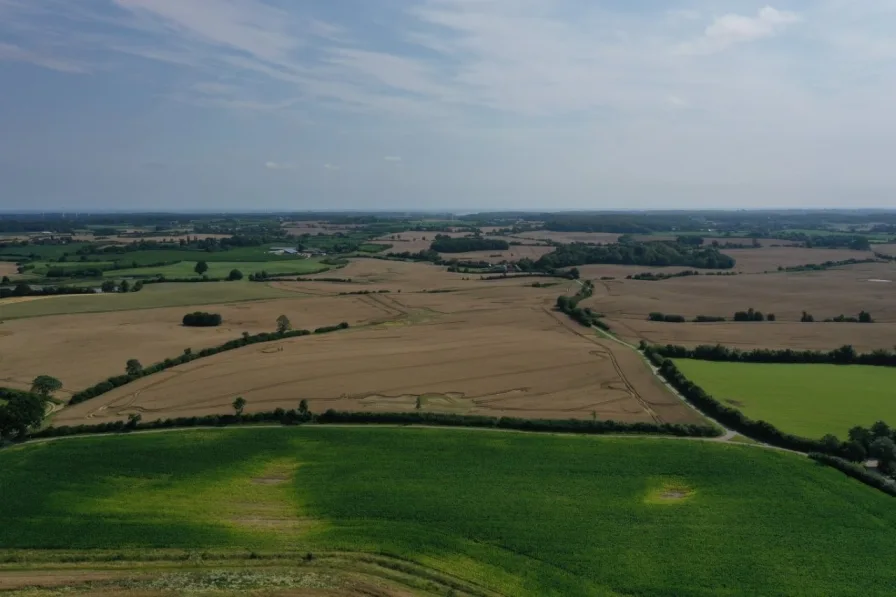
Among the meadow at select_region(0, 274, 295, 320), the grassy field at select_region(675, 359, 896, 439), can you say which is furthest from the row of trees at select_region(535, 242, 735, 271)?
the grassy field at select_region(675, 359, 896, 439)

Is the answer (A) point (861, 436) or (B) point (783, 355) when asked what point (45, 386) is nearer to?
(A) point (861, 436)

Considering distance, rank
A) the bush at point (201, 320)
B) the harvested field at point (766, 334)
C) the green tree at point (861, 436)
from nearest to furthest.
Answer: the green tree at point (861, 436) → the harvested field at point (766, 334) → the bush at point (201, 320)

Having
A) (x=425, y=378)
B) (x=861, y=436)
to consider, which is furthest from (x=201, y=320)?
(x=861, y=436)

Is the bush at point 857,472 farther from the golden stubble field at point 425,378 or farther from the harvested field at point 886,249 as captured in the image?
the harvested field at point 886,249

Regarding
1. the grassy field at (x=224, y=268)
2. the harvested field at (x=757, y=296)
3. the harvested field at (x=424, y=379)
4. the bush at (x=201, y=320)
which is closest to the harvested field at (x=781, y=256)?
the harvested field at (x=757, y=296)

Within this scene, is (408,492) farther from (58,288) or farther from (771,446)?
(58,288)

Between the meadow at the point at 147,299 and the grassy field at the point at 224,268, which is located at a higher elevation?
the grassy field at the point at 224,268
